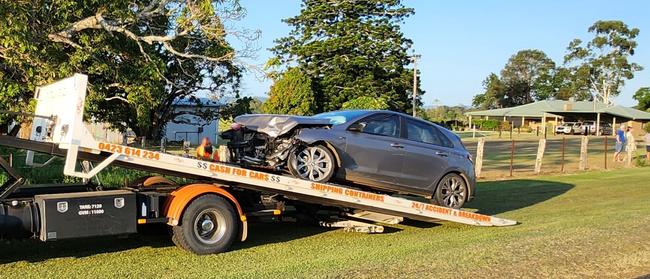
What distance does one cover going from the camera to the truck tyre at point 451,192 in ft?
33.8

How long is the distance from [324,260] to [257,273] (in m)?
1.05

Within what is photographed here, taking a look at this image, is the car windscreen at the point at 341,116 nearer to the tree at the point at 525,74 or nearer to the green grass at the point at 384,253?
the green grass at the point at 384,253

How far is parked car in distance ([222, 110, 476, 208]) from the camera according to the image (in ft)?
28.8

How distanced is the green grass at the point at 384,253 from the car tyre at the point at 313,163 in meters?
0.96

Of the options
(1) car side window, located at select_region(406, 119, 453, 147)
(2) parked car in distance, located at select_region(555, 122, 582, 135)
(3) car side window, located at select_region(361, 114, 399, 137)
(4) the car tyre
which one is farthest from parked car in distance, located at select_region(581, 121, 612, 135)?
(4) the car tyre

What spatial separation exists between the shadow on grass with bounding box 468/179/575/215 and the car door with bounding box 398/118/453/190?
287 cm

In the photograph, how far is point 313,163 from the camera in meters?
8.86

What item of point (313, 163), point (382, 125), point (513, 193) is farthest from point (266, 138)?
point (513, 193)

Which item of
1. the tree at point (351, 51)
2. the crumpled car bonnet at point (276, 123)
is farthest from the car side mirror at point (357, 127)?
the tree at point (351, 51)

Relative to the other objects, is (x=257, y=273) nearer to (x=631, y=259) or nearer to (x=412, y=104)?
(x=631, y=259)

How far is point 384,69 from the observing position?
Result: 170 ft

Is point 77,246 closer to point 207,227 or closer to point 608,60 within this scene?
point 207,227

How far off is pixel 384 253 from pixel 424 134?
9.10 feet

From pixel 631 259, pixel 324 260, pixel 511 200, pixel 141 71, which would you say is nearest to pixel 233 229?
pixel 324 260
